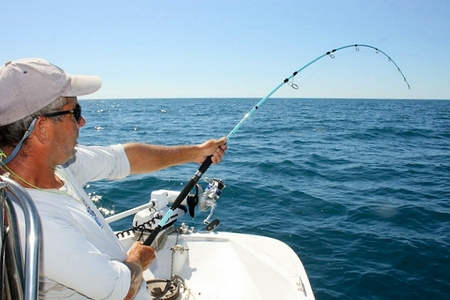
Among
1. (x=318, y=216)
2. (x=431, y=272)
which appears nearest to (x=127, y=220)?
(x=318, y=216)

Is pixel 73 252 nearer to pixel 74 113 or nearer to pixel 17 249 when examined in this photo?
pixel 17 249

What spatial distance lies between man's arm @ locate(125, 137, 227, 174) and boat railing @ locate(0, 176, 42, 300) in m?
1.35

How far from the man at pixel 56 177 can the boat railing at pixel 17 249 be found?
0.21m

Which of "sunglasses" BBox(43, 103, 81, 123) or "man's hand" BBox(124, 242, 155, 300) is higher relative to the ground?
"sunglasses" BBox(43, 103, 81, 123)

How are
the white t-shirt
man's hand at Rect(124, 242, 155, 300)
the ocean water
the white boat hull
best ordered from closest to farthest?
the white t-shirt → man's hand at Rect(124, 242, 155, 300) → the white boat hull → the ocean water

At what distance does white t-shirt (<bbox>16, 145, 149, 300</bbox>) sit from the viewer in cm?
118

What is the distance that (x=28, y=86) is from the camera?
126cm

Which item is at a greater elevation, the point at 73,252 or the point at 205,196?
the point at 73,252

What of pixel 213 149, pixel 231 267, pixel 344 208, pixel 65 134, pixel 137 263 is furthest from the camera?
pixel 344 208

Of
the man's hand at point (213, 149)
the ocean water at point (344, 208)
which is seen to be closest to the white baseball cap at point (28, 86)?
the man's hand at point (213, 149)

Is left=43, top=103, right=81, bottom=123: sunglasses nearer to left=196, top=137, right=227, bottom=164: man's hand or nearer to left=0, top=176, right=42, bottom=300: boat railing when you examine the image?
left=0, top=176, right=42, bottom=300: boat railing

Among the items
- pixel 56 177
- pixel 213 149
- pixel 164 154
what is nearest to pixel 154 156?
pixel 164 154

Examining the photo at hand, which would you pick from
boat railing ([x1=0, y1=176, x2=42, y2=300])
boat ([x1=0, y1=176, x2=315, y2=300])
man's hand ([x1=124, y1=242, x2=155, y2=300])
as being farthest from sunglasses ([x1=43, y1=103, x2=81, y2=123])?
boat ([x1=0, y1=176, x2=315, y2=300])

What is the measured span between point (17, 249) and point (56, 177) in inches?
23.3
